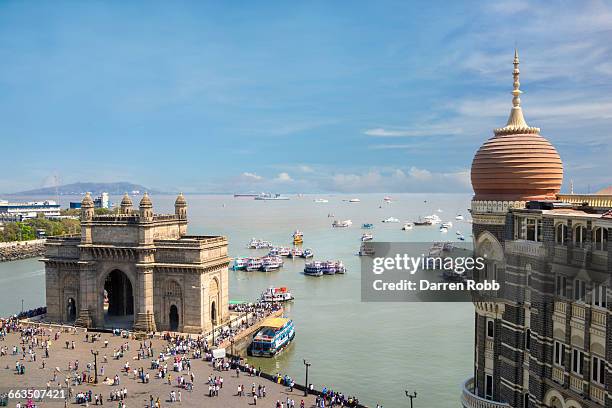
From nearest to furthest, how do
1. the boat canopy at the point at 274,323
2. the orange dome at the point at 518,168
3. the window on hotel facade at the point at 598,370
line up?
the window on hotel facade at the point at 598,370, the orange dome at the point at 518,168, the boat canopy at the point at 274,323

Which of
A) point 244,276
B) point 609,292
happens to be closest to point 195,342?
point 609,292

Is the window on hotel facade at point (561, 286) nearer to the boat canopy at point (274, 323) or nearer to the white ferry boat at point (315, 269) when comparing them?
the boat canopy at point (274, 323)

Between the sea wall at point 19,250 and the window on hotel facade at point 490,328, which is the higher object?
the window on hotel facade at point 490,328

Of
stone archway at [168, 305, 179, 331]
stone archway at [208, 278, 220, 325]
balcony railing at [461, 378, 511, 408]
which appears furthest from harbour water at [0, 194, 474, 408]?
balcony railing at [461, 378, 511, 408]

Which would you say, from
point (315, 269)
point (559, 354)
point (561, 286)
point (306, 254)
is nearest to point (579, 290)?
point (561, 286)

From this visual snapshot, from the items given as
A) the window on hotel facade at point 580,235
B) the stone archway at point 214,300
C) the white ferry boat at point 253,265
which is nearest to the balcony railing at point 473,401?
the window on hotel facade at point 580,235

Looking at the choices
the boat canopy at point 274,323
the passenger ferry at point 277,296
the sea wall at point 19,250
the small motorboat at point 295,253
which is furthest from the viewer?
the small motorboat at point 295,253
